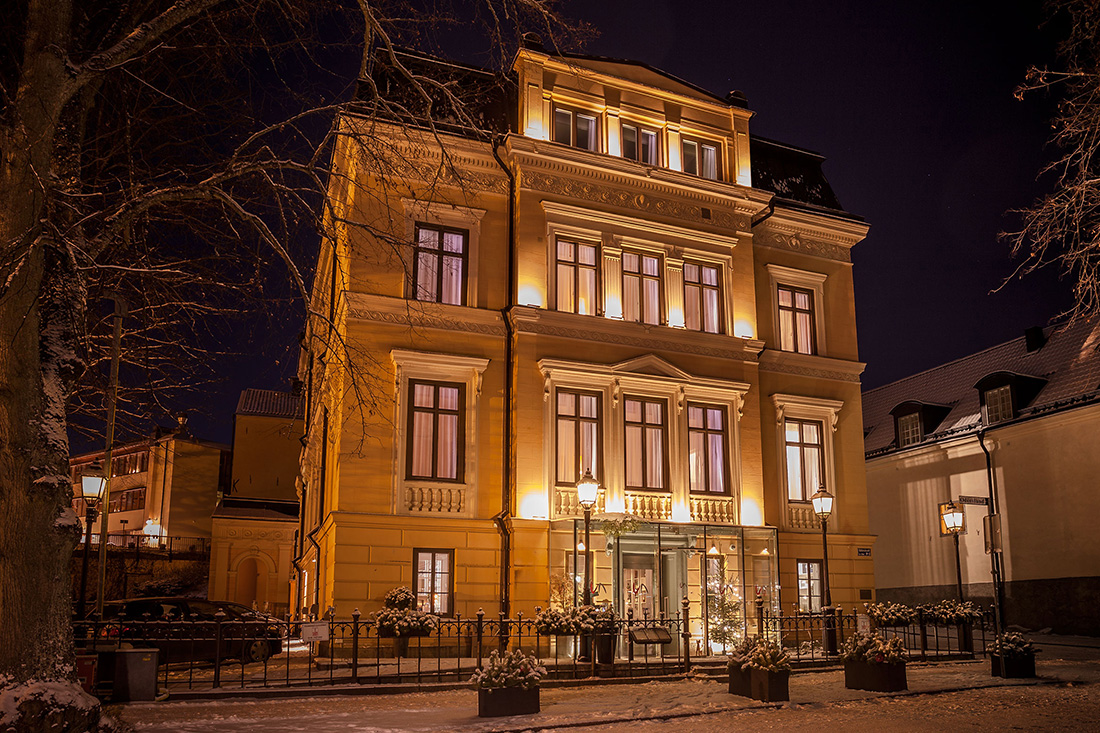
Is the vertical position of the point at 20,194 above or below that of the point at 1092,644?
above

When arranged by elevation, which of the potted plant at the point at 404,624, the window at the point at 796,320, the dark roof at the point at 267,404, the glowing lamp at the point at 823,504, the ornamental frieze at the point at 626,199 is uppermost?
the ornamental frieze at the point at 626,199

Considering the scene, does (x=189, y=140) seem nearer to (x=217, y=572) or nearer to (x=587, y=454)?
(x=587, y=454)

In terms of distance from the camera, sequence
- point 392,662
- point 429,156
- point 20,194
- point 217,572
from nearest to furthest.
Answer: point 20,194
point 392,662
point 429,156
point 217,572

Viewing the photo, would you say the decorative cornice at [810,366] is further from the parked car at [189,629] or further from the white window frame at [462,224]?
the parked car at [189,629]

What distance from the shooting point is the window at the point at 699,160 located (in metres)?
27.7

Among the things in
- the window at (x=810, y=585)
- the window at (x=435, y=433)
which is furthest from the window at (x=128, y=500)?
the window at (x=810, y=585)

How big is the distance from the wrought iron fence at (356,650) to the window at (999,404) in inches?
704

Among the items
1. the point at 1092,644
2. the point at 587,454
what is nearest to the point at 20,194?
the point at 587,454

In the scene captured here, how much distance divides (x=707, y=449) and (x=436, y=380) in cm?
785

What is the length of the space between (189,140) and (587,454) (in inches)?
548

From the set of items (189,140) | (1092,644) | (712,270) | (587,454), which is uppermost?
(712,270)

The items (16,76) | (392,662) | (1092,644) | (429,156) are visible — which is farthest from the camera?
(1092,644)

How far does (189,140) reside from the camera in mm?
12633

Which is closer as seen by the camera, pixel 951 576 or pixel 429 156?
pixel 429 156
